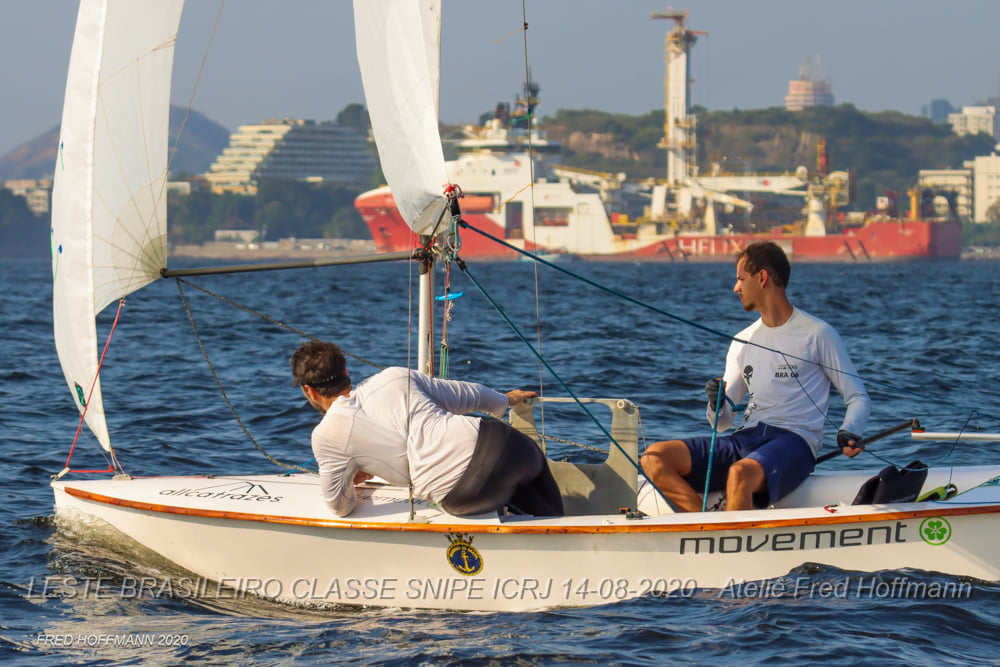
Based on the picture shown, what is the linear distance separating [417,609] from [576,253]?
72666 millimetres

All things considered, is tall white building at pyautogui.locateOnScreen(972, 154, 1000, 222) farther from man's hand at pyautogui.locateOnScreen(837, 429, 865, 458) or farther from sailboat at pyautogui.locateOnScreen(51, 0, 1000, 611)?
man's hand at pyautogui.locateOnScreen(837, 429, 865, 458)

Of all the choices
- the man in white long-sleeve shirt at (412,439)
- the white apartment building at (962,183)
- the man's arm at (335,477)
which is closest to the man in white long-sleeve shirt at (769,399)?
the man in white long-sleeve shirt at (412,439)

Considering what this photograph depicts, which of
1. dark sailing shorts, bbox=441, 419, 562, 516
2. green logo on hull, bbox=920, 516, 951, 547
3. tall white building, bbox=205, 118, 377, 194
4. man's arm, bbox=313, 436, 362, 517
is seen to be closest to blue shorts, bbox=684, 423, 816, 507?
green logo on hull, bbox=920, 516, 951, 547

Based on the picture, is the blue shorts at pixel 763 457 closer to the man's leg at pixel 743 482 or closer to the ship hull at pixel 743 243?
the man's leg at pixel 743 482

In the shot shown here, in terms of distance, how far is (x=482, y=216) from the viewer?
74000 millimetres

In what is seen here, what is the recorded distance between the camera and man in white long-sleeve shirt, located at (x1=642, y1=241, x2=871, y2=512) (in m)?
4.32

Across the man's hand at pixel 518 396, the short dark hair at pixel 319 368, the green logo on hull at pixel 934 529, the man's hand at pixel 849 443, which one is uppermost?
the short dark hair at pixel 319 368

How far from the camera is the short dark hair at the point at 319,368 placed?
4031 mm

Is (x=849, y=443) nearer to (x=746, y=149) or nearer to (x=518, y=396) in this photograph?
(x=518, y=396)

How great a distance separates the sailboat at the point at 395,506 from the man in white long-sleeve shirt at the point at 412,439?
0.15 metres

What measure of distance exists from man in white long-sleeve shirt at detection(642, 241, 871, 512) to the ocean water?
1.41 feet

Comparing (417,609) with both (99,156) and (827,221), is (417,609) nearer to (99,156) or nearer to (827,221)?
(99,156)

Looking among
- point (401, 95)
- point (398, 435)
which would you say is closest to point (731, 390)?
point (398, 435)

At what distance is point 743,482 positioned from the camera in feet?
13.8
